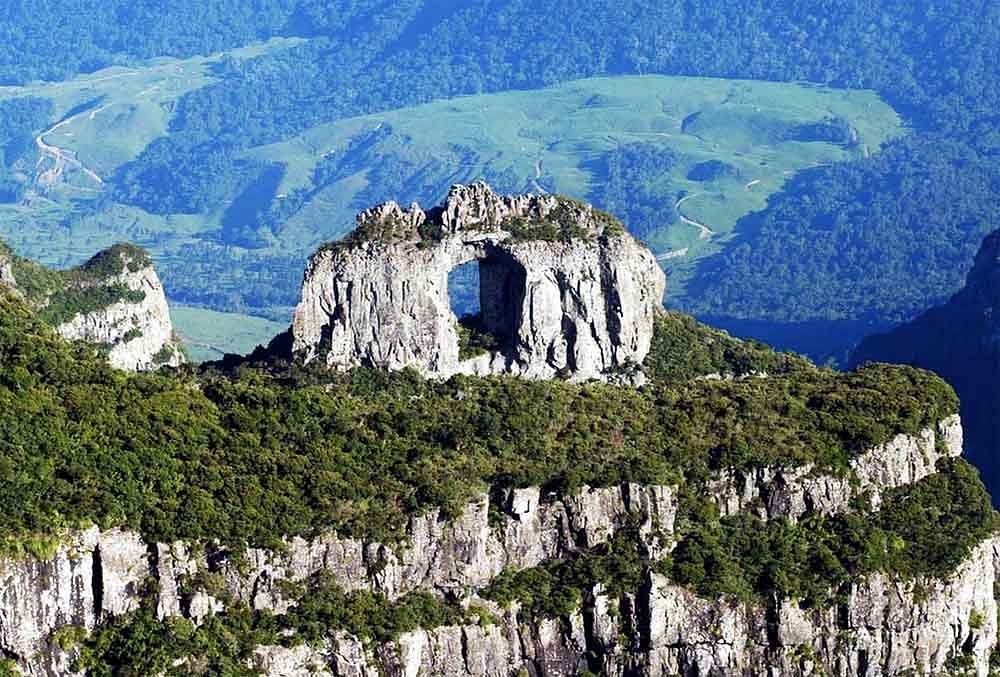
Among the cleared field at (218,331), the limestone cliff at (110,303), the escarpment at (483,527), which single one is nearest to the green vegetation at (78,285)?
the limestone cliff at (110,303)

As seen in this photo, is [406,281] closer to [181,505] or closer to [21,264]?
[181,505]

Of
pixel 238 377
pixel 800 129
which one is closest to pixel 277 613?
pixel 238 377

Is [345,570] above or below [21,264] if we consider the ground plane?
below

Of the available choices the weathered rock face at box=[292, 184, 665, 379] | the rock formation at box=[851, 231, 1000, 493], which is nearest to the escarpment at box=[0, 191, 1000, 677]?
the weathered rock face at box=[292, 184, 665, 379]

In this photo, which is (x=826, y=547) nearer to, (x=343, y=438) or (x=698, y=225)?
(x=343, y=438)

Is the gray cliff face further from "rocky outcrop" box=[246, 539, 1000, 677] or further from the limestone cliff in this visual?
the limestone cliff
